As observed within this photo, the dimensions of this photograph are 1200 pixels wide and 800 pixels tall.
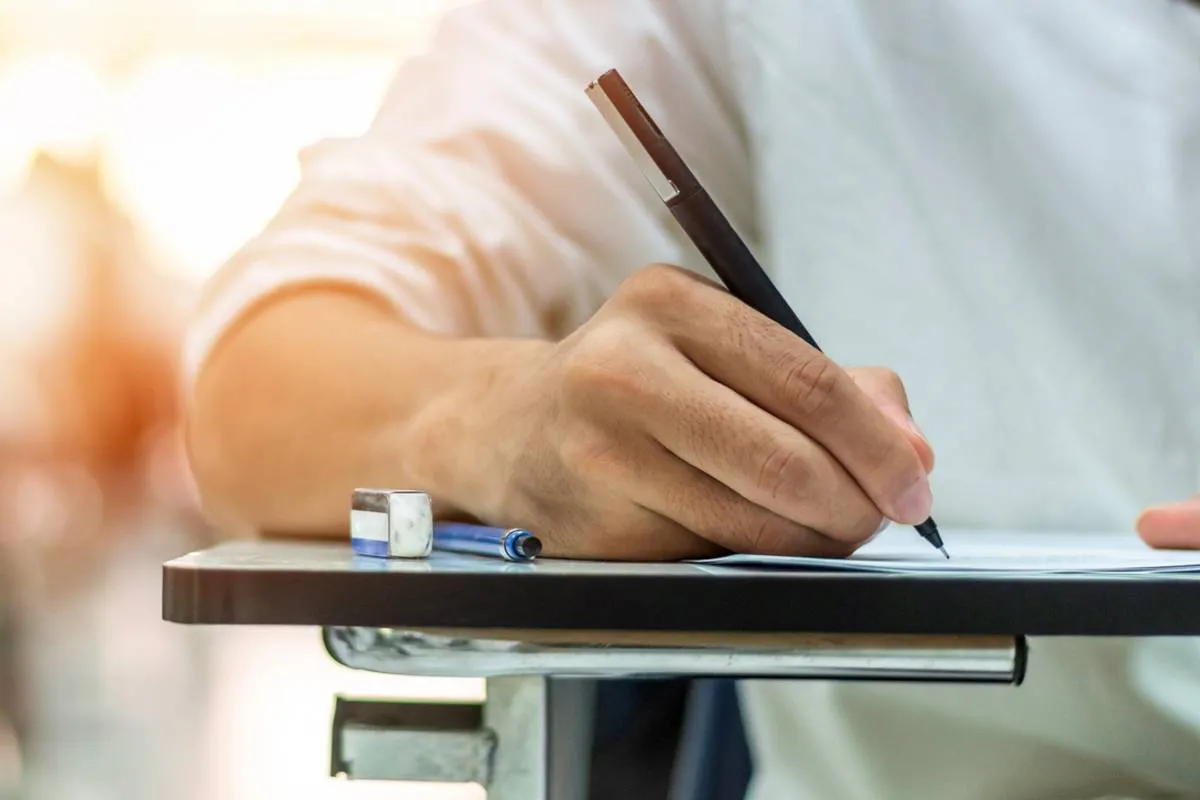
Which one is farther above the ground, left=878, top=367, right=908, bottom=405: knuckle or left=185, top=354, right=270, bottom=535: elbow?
left=878, top=367, right=908, bottom=405: knuckle

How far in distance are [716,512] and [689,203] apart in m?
0.09

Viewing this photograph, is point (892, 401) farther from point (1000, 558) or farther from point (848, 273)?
point (848, 273)

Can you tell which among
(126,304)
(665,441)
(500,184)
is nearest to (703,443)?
(665,441)

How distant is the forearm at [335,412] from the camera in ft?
1.27

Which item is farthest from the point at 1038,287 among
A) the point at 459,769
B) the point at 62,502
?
the point at 62,502

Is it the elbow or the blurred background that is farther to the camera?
the blurred background

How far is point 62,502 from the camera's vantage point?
2.06m

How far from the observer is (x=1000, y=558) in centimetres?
31

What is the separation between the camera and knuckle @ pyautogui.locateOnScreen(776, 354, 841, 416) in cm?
30

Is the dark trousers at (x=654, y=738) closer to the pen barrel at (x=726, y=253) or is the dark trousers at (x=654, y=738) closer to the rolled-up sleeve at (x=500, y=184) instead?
the pen barrel at (x=726, y=253)

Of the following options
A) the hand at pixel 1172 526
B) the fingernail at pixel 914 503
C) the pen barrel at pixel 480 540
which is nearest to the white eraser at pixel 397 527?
the pen barrel at pixel 480 540

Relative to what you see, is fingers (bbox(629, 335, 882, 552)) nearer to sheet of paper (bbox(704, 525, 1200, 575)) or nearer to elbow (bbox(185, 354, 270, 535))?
sheet of paper (bbox(704, 525, 1200, 575))

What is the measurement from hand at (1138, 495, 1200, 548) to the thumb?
0.29ft

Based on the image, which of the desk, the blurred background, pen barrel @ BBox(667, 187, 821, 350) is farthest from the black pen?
the blurred background
